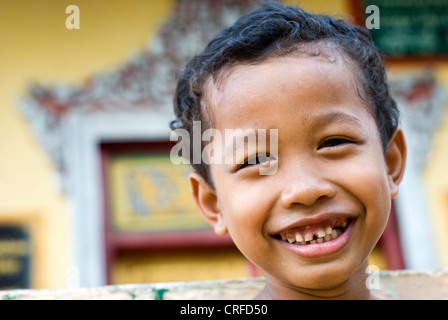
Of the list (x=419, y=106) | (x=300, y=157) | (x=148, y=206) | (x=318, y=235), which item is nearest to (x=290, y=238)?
(x=318, y=235)

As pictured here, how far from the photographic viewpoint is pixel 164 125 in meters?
3.88

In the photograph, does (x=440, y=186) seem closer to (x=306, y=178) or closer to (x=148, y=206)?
(x=148, y=206)

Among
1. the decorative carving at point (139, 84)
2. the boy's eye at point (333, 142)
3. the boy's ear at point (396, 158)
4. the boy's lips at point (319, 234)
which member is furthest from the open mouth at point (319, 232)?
the decorative carving at point (139, 84)

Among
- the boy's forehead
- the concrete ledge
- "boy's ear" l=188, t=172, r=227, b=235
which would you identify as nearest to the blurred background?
"boy's ear" l=188, t=172, r=227, b=235

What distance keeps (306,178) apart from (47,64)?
3128mm

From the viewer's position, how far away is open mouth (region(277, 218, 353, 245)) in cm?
115

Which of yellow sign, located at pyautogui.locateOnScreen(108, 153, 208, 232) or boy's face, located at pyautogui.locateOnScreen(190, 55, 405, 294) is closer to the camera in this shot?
boy's face, located at pyautogui.locateOnScreen(190, 55, 405, 294)

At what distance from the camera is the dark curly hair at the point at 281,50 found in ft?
4.26

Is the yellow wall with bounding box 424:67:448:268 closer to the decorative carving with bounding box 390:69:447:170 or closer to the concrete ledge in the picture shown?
the decorative carving with bounding box 390:69:447:170

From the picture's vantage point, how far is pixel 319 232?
1144 mm

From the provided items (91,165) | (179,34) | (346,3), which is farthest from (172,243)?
(346,3)

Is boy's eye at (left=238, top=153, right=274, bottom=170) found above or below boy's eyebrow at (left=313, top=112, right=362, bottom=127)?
below

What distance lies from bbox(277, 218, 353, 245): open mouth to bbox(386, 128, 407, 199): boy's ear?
0.28 meters
